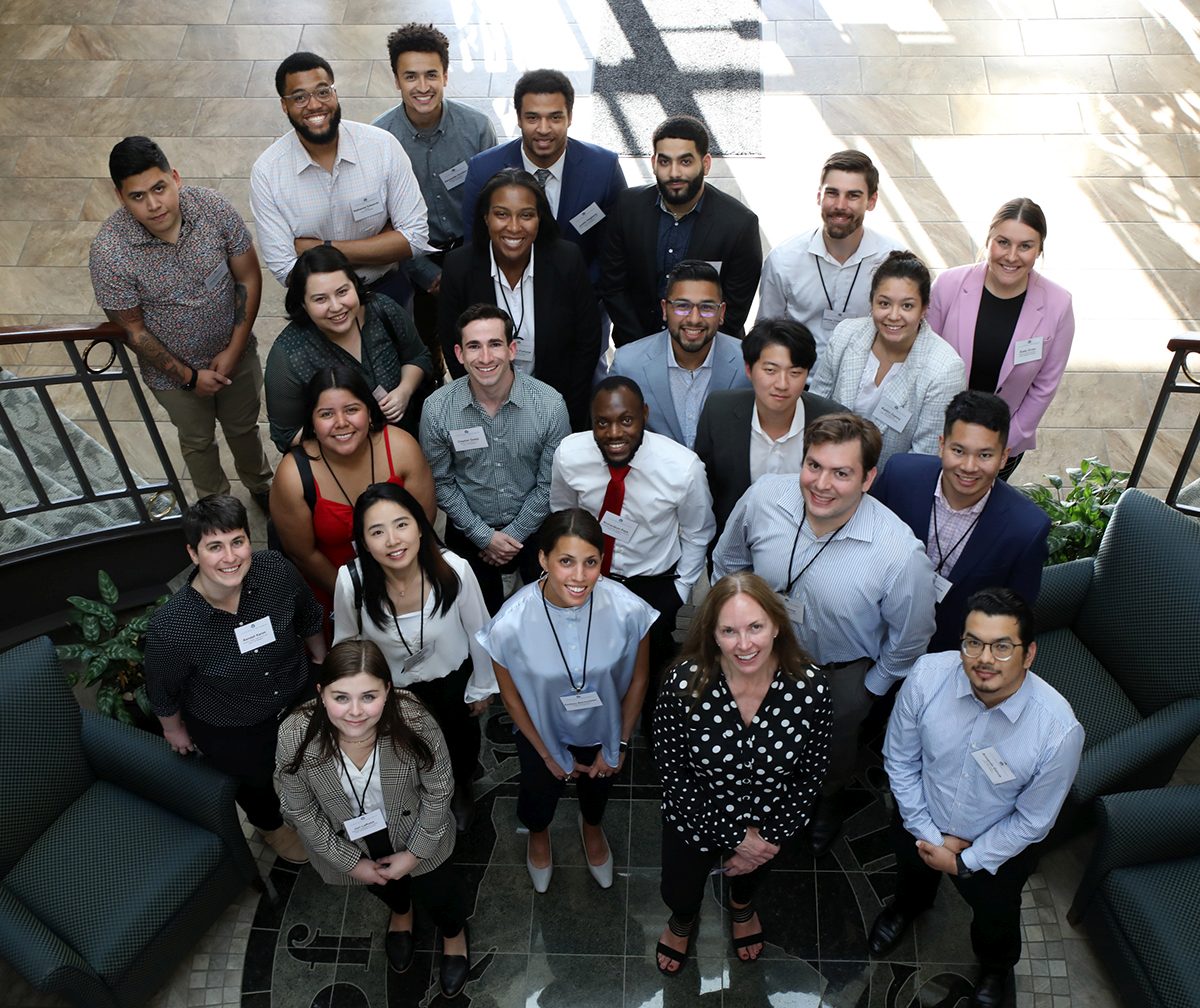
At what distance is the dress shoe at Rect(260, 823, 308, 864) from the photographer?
4316mm

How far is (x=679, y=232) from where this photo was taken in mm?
4695

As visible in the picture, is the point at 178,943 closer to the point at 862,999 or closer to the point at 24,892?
the point at 24,892

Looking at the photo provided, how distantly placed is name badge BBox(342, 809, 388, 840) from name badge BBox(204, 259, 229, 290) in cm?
227

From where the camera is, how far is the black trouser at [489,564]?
4.45 meters

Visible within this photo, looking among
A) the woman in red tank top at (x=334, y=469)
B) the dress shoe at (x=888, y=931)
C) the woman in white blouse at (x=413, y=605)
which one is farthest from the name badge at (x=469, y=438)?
the dress shoe at (x=888, y=931)

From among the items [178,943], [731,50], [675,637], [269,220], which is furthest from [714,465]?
[731,50]

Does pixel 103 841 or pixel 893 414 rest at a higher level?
pixel 893 414

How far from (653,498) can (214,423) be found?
2304mm

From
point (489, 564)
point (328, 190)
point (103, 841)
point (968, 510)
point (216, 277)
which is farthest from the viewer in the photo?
point (328, 190)

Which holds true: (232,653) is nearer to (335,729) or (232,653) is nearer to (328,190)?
(335,729)

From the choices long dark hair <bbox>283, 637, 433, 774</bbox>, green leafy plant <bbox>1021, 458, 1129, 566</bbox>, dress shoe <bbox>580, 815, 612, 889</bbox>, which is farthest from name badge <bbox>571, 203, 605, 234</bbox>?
dress shoe <bbox>580, 815, 612, 889</bbox>

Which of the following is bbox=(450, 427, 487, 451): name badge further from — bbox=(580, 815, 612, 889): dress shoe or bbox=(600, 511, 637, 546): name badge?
bbox=(580, 815, 612, 889): dress shoe

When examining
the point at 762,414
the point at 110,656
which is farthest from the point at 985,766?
the point at 110,656

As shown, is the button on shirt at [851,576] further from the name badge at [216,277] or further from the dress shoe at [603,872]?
the name badge at [216,277]
